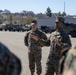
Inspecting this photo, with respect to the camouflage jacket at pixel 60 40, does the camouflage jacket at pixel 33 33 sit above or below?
below

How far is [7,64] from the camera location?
203 centimetres

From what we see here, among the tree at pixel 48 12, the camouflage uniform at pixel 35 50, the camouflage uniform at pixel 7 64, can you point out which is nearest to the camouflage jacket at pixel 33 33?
the camouflage uniform at pixel 35 50

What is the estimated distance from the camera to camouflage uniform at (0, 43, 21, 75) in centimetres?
202

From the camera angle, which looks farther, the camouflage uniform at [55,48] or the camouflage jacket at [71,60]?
the camouflage uniform at [55,48]

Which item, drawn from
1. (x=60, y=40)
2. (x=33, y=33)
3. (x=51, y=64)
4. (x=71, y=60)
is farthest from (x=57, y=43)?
(x=71, y=60)

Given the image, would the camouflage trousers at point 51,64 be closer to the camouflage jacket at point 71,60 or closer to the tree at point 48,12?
the camouflage jacket at point 71,60

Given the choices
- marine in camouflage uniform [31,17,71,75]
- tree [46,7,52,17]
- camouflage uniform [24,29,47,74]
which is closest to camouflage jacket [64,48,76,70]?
marine in camouflage uniform [31,17,71,75]

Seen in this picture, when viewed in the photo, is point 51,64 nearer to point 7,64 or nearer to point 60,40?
point 60,40

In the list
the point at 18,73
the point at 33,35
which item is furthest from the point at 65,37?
the point at 18,73

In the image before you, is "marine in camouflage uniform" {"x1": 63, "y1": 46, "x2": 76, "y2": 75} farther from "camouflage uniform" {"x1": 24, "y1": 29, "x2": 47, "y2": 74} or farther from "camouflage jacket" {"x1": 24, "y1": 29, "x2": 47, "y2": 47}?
"camouflage uniform" {"x1": 24, "y1": 29, "x2": 47, "y2": 74}

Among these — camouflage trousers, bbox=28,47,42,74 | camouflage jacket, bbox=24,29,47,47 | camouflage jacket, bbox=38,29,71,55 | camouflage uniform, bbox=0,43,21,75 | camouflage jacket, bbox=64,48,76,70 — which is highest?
camouflage jacket, bbox=64,48,76,70

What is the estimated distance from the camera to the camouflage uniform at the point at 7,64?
2.02m

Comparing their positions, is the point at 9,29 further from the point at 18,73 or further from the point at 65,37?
the point at 18,73

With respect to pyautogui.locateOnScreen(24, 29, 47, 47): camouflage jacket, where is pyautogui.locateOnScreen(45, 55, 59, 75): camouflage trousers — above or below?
below
